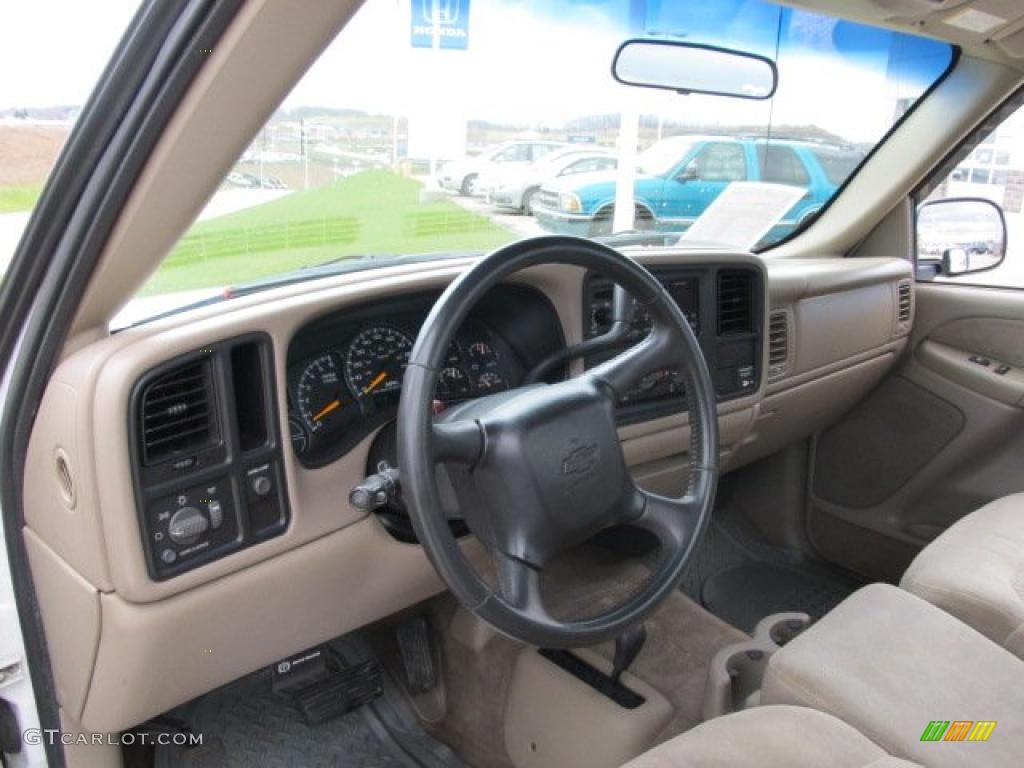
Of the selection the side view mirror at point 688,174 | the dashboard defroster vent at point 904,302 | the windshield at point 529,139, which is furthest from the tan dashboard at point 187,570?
the dashboard defroster vent at point 904,302

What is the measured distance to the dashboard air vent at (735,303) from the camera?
91.0 inches

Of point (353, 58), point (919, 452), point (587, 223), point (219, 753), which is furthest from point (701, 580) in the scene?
point (353, 58)

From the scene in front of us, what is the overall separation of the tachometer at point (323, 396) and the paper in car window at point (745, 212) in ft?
4.91

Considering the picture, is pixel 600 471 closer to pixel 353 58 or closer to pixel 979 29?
pixel 353 58

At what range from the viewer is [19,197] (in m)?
1.14

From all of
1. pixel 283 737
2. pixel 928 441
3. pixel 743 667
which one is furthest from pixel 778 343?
pixel 283 737

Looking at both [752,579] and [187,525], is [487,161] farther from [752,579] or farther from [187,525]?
[752,579]

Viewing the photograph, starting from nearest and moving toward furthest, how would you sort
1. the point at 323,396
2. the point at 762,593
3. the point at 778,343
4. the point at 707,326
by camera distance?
the point at 323,396
the point at 707,326
the point at 778,343
the point at 762,593

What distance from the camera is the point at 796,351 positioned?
2592mm

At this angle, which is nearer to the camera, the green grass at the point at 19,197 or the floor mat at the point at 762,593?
the green grass at the point at 19,197

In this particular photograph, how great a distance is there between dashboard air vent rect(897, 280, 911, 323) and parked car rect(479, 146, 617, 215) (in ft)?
3.81

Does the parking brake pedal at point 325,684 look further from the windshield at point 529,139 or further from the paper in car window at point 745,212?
the paper in car window at point 745,212

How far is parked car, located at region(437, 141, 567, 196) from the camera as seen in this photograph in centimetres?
202

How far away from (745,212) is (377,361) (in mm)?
1696
